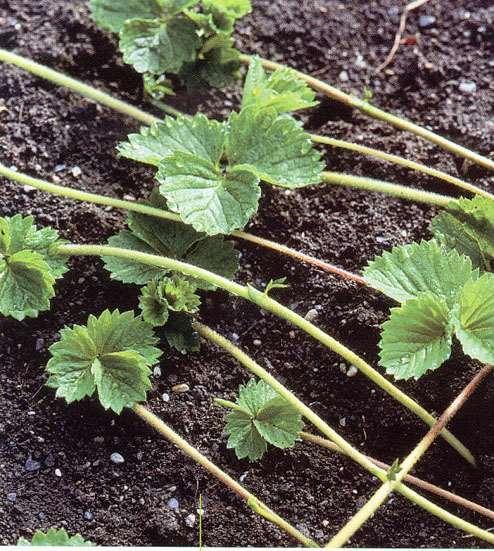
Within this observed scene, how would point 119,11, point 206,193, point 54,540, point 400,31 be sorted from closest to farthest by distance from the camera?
point 54,540
point 206,193
point 119,11
point 400,31

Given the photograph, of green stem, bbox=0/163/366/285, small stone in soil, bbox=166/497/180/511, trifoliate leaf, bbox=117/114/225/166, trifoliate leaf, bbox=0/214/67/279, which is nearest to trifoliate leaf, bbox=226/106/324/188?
trifoliate leaf, bbox=117/114/225/166

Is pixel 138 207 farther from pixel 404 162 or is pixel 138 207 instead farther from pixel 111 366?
pixel 404 162

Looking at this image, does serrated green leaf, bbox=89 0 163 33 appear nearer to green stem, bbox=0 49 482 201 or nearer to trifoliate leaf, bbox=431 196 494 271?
green stem, bbox=0 49 482 201

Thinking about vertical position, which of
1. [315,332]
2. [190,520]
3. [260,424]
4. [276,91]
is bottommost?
[190,520]

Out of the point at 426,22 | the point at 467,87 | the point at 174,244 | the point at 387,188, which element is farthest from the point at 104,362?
the point at 426,22

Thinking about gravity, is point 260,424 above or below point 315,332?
below
